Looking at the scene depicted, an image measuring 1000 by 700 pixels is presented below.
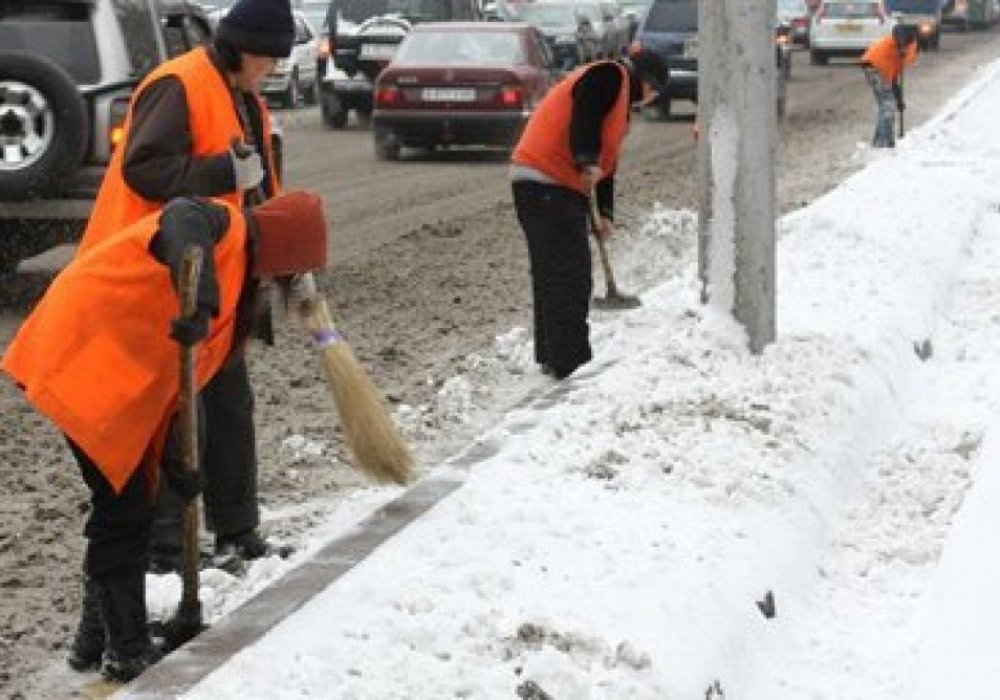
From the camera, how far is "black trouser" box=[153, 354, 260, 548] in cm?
593

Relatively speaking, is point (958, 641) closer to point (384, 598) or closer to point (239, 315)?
point (384, 598)

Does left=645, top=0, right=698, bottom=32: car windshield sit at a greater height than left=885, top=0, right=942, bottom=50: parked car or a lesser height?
greater

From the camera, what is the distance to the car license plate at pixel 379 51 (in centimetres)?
2541

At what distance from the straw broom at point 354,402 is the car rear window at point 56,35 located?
512cm

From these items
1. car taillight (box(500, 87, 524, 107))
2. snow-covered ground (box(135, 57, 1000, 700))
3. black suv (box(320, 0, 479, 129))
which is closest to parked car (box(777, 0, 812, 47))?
black suv (box(320, 0, 479, 129))

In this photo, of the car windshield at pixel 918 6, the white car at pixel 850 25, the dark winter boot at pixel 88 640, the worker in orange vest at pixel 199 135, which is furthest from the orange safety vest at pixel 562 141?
the car windshield at pixel 918 6

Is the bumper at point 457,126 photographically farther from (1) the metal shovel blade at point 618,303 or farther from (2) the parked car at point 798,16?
(2) the parked car at point 798,16

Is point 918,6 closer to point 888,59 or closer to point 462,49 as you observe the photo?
point 888,59

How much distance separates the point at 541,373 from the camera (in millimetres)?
9266

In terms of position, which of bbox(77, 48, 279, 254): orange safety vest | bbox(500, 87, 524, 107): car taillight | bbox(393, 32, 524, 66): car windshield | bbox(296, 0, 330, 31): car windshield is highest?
bbox(77, 48, 279, 254): orange safety vest

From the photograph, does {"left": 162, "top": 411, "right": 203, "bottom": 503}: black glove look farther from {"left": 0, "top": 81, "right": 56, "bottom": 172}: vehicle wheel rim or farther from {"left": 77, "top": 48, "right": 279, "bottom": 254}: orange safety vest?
{"left": 0, "top": 81, "right": 56, "bottom": 172}: vehicle wheel rim

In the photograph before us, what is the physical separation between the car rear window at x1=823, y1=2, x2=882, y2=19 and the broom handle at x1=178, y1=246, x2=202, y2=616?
123 ft

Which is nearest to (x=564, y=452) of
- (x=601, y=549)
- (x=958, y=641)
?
(x=601, y=549)

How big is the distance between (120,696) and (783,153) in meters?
18.0
